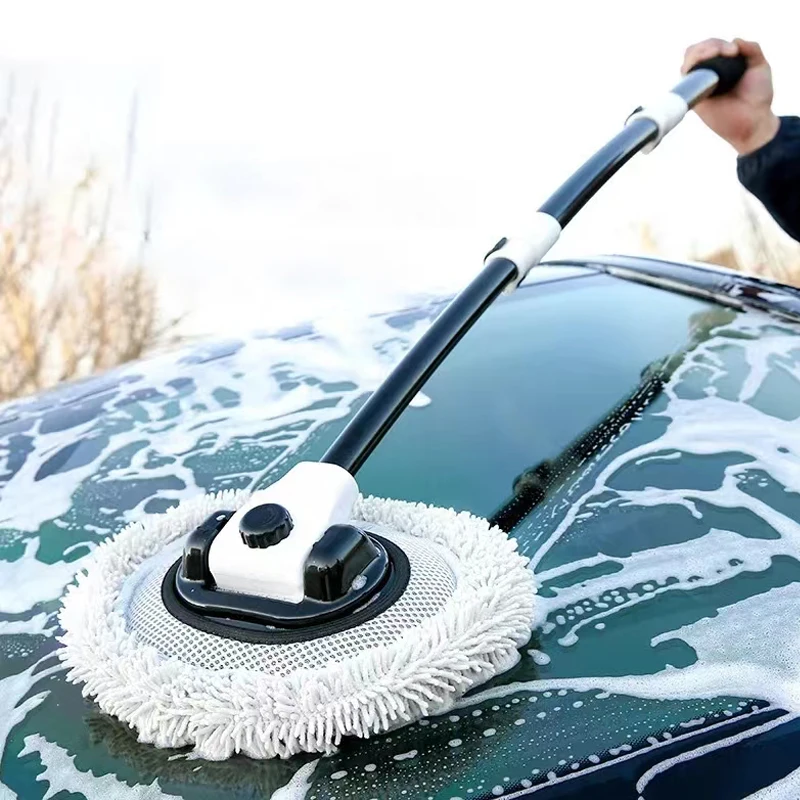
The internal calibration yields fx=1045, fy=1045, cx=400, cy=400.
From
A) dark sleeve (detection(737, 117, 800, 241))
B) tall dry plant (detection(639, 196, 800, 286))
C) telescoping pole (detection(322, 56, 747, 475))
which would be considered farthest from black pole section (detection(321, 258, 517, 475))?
tall dry plant (detection(639, 196, 800, 286))

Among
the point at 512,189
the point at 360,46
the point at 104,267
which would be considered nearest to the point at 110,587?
the point at 104,267

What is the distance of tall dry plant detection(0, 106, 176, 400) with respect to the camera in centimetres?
390

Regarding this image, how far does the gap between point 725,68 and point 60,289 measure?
2896 mm

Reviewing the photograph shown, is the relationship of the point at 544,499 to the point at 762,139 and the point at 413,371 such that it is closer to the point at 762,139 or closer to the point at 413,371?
the point at 413,371

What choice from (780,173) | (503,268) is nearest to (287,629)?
(503,268)

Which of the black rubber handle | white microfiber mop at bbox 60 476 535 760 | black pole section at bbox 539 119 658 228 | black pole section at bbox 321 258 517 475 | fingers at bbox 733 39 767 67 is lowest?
white microfiber mop at bbox 60 476 535 760

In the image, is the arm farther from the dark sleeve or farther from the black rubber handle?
the black rubber handle

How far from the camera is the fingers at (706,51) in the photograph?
1762 millimetres

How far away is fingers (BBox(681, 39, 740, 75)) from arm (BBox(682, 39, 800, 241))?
0.50 feet

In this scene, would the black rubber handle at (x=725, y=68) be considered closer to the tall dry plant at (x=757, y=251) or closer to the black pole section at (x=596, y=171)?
the black pole section at (x=596, y=171)

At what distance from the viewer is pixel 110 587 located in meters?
0.87

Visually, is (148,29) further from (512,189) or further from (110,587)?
(110,587)

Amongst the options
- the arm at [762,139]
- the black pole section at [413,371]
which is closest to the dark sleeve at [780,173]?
the arm at [762,139]

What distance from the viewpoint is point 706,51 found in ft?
5.82
